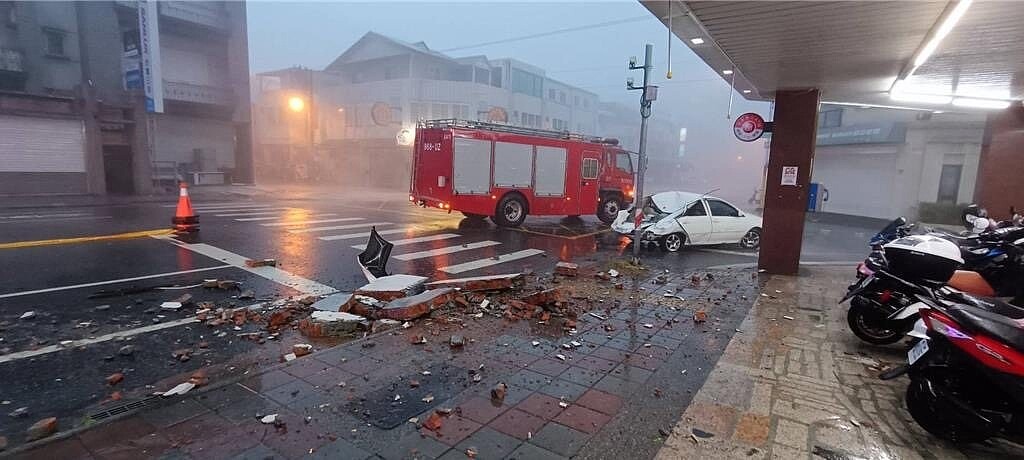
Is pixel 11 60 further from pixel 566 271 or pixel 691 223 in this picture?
pixel 691 223

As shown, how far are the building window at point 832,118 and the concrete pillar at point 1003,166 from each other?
1299 centimetres

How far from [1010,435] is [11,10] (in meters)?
30.6

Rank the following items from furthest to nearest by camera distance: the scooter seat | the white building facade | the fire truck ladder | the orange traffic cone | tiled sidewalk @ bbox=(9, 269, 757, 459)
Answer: the white building facade, the fire truck ladder, the orange traffic cone, tiled sidewalk @ bbox=(9, 269, 757, 459), the scooter seat

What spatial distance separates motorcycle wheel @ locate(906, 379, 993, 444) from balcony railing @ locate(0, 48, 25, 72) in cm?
2910

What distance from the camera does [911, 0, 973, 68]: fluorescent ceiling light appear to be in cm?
445

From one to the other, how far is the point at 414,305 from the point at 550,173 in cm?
1066

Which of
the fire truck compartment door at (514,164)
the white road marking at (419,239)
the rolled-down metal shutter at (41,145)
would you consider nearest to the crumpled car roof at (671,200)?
the fire truck compartment door at (514,164)

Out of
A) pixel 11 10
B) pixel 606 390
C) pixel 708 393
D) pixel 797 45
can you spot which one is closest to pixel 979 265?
pixel 797 45

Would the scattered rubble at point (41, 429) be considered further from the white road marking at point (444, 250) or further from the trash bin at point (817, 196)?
the trash bin at point (817, 196)

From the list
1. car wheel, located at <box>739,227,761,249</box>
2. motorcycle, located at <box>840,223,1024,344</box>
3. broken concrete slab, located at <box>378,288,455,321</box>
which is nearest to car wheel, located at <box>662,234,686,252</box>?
car wheel, located at <box>739,227,761,249</box>

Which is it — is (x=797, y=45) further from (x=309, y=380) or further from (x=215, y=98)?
(x=215, y=98)

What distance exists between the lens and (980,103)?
10.0 metres

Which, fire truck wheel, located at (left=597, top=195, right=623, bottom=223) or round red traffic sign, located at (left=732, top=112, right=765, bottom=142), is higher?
round red traffic sign, located at (left=732, top=112, right=765, bottom=142)

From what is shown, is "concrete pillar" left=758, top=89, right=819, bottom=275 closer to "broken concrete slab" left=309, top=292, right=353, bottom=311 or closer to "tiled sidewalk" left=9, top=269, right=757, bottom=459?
"tiled sidewalk" left=9, top=269, right=757, bottom=459
